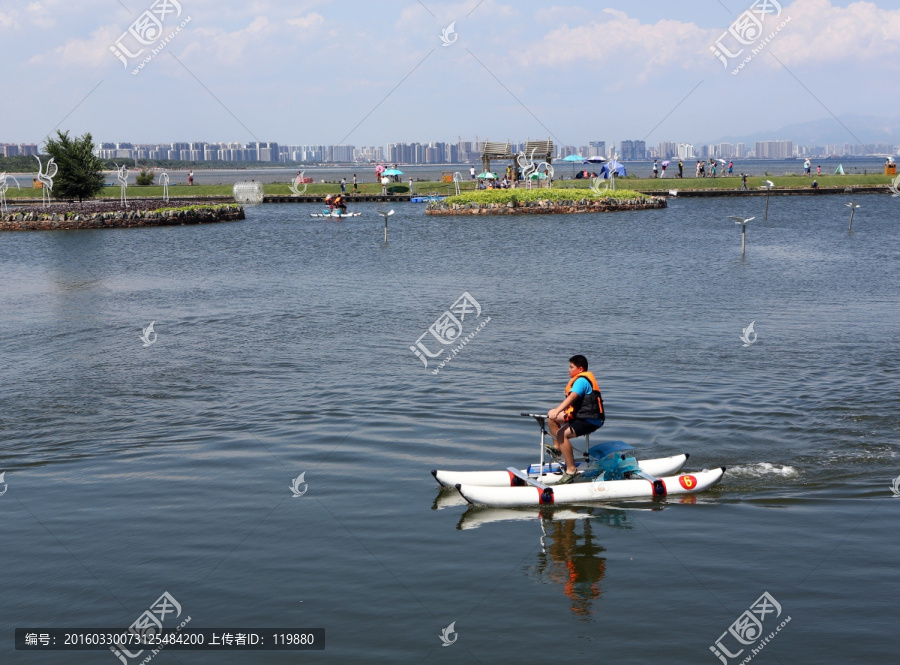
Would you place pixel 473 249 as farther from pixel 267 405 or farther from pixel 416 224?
pixel 267 405

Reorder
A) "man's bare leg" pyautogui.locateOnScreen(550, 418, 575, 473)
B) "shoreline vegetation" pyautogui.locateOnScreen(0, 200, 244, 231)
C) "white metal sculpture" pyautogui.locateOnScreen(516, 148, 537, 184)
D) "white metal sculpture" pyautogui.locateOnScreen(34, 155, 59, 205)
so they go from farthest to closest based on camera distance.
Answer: "white metal sculpture" pyautogui.locateOnScreen(516, 148, 537, 184) < "white metal sculpture" pyautogui.locateOnScreen(34, 155, 59, 205) < "shoreline vegetation" pyautogui.locateOnScreen(0, 200, 244, 231) < "man's bare leg" pyautogui.locateOnScreen(550, 418, 575, 473)

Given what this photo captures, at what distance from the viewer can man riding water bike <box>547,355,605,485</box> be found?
13.1 m

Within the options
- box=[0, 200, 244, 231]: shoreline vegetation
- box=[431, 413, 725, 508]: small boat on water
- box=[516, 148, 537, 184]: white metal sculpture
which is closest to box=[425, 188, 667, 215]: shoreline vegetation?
box=[516, 148, 537, 184]: white metal sculpture

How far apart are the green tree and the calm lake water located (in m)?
38.7

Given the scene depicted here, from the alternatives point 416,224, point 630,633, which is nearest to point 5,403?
point 630,633

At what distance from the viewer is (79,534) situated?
38.4 feet

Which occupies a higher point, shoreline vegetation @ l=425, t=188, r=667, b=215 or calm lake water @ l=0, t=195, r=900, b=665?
shoreline vegetation @ l=425, t=188, r=667, b=215

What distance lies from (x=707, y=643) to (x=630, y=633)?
77cm

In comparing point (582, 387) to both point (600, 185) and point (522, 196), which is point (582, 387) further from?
point (600, 185)

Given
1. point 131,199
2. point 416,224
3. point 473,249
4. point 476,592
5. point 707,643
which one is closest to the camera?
point 707,643

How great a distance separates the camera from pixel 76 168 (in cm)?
6756

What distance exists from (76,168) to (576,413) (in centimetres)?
6356

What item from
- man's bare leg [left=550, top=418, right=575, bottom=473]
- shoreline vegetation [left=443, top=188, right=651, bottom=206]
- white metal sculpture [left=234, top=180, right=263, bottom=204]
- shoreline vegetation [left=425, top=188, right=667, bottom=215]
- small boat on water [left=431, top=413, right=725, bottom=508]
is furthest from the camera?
white metal sculpture [left=234, top=180, right=263, bottom=204]

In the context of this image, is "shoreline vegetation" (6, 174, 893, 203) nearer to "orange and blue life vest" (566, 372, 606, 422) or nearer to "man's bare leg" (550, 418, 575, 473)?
"orange and blue life vest" (566, 372, 606, 422)
